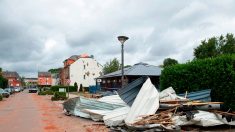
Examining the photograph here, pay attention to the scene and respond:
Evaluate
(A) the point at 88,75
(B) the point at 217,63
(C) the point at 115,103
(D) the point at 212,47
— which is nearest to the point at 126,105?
(C) the point at 115,103

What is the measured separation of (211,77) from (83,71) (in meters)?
81.8

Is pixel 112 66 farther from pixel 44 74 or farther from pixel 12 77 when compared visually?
pixel 12 77

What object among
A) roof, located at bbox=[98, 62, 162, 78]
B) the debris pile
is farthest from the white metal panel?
roof, located at bbox=[98, 62, 162, 78]

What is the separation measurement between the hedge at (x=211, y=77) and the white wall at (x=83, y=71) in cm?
7845

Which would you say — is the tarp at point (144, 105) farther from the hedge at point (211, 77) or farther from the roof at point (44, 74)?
the roof at point (44, 74)

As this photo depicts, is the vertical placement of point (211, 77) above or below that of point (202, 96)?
above

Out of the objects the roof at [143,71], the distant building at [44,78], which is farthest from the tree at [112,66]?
the distant building at [44,78]

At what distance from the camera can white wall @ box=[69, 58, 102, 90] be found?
95.6 meters

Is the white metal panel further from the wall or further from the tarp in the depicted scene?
the wall

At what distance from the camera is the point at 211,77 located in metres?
15.1

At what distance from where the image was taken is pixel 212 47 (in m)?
58.6

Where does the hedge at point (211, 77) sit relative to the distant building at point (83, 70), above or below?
below

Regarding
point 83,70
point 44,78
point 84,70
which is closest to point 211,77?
point 84,70

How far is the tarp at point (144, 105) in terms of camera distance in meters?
12.6
